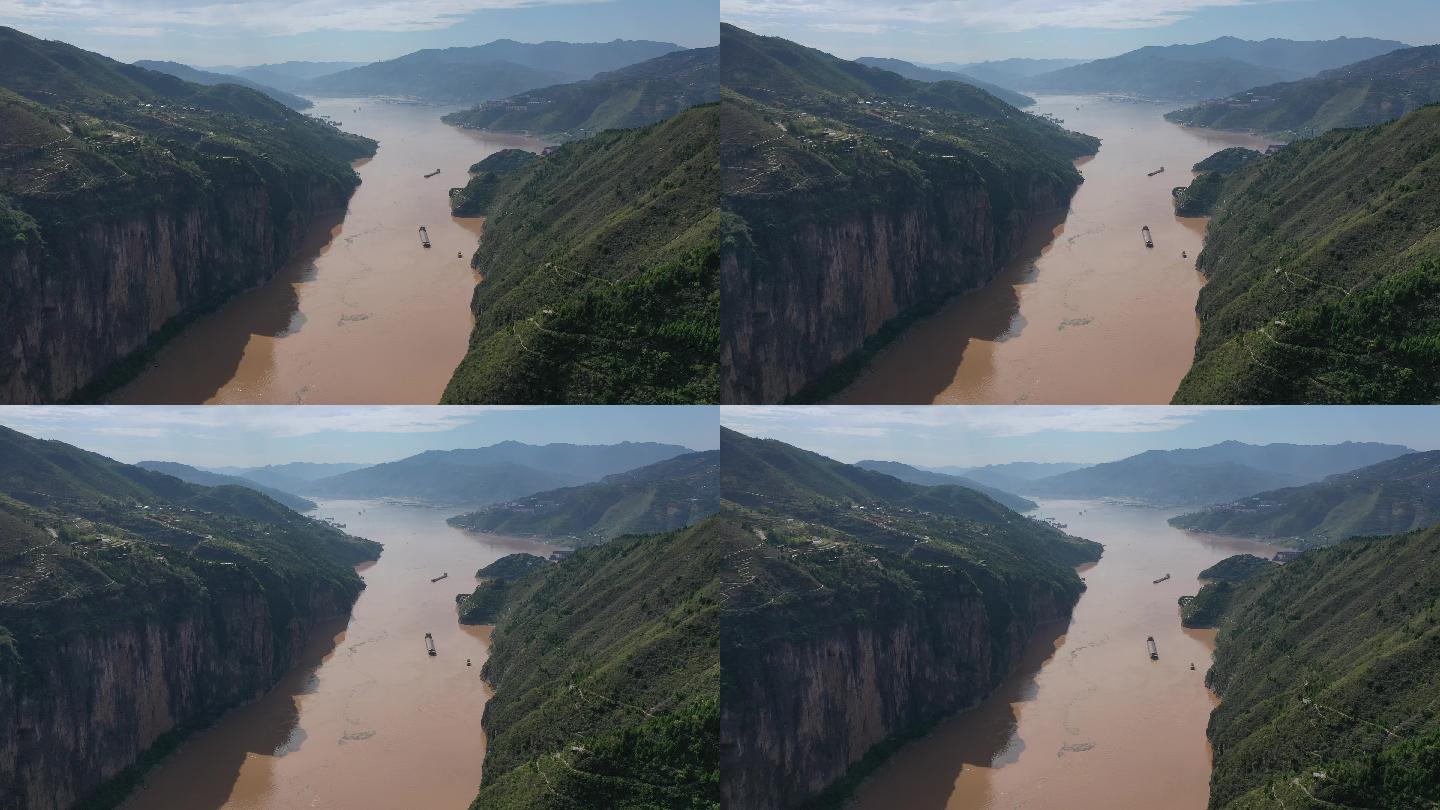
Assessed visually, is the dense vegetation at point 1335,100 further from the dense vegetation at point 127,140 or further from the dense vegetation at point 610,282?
the dense vegetation at point 127,140

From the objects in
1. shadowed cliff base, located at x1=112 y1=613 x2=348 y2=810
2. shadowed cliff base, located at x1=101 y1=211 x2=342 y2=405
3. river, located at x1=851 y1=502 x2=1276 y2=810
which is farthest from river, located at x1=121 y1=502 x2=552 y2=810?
river, located at x1=851 y1=502 x2=1276 y2=810

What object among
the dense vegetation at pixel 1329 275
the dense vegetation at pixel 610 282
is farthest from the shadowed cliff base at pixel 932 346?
the dense vegetation at pixel 1329 275

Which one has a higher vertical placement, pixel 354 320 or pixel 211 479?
pixel 354 320

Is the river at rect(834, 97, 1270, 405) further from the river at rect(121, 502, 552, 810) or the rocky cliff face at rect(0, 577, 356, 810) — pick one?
the rocky cliff face at rect(0, 577, 356, 810)

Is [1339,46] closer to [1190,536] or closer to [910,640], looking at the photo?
[1190,536]

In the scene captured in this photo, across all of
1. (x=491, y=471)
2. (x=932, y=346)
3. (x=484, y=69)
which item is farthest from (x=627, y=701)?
(x=484, y=69)

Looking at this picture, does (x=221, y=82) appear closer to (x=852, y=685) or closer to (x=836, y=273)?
(x=836, y=273)
